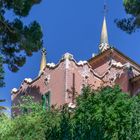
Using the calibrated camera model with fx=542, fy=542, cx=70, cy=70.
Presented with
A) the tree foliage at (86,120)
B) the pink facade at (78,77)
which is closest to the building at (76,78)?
the pink facade at (78,77)

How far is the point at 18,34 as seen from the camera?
77.5 feet

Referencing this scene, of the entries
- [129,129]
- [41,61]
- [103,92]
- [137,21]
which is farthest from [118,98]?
[41,61]

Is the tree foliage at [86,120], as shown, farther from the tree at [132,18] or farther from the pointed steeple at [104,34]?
the pointed steeple at [104,34]

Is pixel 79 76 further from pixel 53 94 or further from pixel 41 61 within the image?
pixel 41 61

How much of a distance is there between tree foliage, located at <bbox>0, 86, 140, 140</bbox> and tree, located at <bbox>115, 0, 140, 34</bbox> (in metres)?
4.20

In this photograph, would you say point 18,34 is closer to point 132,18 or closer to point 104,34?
point 132,18

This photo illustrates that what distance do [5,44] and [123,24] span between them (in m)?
5.21

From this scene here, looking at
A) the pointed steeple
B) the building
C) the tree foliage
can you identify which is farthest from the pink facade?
the pointed steeple

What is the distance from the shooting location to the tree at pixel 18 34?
23453mm

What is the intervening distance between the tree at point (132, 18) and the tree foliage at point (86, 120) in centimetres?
420

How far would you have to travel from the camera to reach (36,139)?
1997cm

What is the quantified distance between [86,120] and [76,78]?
16.6 m

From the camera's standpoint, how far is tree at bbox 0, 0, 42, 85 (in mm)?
23453

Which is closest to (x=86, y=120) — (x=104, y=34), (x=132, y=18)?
(x=132, y=18)
